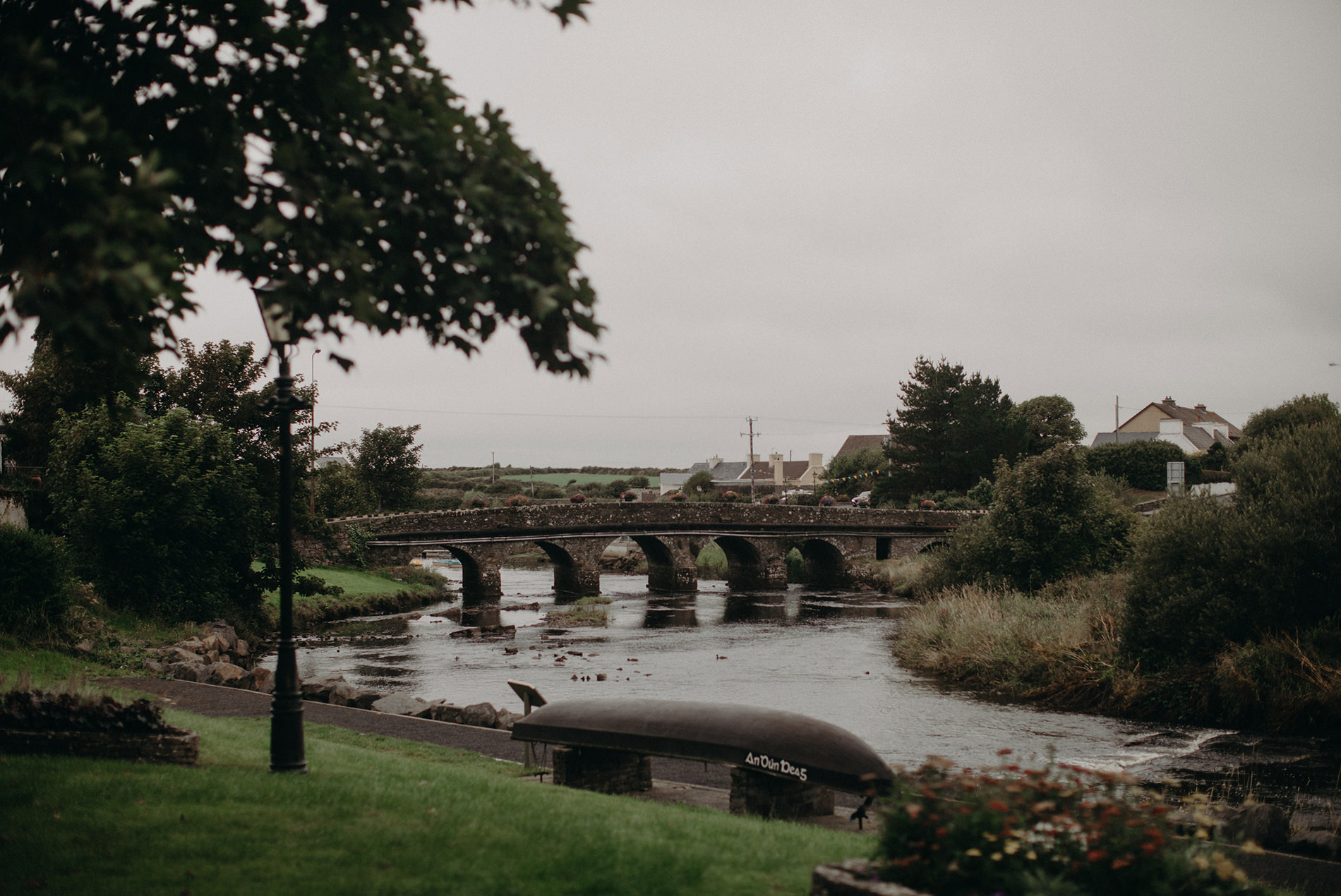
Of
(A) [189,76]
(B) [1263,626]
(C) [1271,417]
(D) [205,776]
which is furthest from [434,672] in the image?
(C) [1271,417]

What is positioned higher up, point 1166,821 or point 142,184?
point 142,184

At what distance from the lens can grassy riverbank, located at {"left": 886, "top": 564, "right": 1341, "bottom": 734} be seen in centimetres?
1662

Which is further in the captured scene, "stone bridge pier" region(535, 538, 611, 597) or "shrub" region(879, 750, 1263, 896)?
"stone bridge pier" region(535, 538, 611, 597)

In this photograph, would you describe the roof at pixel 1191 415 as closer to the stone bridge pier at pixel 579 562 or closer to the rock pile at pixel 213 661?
the stone bridge pier at pixel 579 562

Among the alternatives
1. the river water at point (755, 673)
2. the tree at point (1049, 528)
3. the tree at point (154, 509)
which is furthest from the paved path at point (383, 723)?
the tree at point (1049, 528)

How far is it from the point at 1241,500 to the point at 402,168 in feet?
64.3

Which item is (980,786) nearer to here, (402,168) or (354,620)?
(402,168)

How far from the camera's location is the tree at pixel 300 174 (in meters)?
4.89

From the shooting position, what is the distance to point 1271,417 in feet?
166

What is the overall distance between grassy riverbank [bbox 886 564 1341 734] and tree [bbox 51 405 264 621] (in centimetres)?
1791

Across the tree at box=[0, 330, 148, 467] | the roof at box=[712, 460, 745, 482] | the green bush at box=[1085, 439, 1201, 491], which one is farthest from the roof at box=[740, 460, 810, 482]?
the tree at box=[0, 330, 148, 467]

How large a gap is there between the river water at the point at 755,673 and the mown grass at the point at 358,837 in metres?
3.59

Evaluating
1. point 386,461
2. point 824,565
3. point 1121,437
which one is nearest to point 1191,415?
point 1121,437

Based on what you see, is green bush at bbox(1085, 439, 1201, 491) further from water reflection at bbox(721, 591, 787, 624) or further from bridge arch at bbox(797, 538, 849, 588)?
water reflection at bbox(721, 591, 787, 624)
